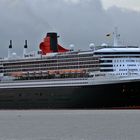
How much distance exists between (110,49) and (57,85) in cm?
793

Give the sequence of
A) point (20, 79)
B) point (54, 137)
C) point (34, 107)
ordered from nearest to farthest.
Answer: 1. point (54, 137)
2. point (34, 107)
3. point (20, 79)

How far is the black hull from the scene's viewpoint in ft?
247

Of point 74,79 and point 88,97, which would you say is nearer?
point 88,97

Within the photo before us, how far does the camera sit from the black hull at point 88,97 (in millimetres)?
75438

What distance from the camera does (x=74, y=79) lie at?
79.5 meters

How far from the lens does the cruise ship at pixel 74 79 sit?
76375 mm

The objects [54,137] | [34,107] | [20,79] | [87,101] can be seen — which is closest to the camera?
[54,137]

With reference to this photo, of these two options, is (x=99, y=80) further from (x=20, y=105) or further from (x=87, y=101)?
(x=20, y=105)

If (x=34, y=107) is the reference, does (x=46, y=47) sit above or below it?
above

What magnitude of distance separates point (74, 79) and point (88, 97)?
3.96m

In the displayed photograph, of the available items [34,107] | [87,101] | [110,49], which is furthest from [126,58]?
[34,107]

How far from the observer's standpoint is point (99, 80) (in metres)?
77.4

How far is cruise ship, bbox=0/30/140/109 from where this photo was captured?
251ft

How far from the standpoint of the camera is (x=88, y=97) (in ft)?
251
